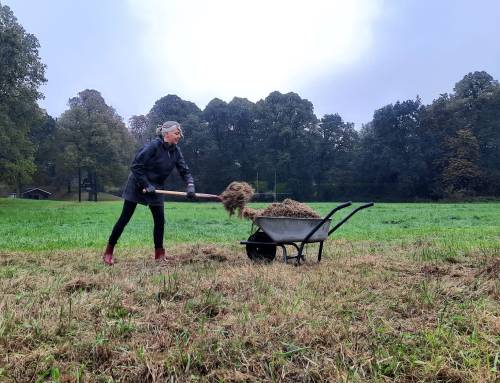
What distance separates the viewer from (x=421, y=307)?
3486 mm

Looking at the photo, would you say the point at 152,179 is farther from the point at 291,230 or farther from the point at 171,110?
the point at 171,110

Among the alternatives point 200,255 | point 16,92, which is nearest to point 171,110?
point 16,92

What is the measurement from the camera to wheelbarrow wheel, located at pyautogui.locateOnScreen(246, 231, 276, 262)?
21.3 feet

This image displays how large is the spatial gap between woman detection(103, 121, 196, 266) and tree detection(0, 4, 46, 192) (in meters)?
26.4

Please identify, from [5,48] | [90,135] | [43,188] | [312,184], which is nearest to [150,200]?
[5,48]

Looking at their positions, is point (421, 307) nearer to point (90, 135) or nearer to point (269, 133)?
point (90, 135)

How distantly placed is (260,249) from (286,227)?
0.72 m

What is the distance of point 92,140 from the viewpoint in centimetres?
4912

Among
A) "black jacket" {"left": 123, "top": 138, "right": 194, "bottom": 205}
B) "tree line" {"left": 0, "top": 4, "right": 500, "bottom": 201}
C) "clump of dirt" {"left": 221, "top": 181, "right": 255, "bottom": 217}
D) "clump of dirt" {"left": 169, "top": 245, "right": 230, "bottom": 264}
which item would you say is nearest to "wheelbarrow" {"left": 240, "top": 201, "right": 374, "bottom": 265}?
"clump of dirt" {"left": 221, "top": 181, "right": 255, "bottom": 217}

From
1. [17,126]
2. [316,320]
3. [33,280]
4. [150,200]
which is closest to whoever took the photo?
[316,320]

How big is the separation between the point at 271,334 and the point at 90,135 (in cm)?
5067

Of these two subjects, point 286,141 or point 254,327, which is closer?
point 254,327

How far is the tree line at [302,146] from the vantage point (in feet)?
165

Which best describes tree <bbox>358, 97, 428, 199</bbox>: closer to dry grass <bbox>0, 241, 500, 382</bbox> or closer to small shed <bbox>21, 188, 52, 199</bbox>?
small shed <bbox>21, 188, 52, 199</bbox>
